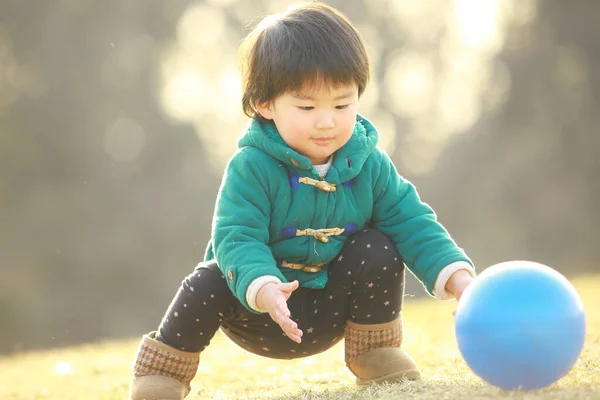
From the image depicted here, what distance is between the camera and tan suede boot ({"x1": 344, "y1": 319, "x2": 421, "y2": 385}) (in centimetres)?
382

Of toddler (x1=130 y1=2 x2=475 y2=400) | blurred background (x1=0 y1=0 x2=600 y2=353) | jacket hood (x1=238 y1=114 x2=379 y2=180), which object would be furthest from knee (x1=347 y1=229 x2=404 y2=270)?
blurred background (x1=0 y1=0 x2=600 y2=353)

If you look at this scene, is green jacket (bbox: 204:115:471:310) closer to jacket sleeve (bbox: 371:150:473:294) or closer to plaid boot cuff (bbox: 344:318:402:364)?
jacket sleeve (bbox: 371:150:473:294)

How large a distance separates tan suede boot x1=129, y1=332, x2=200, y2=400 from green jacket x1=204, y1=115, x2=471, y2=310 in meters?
0.47

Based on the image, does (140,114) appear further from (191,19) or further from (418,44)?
(418,44)

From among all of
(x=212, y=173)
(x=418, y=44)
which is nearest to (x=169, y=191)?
(x=212, y=173)

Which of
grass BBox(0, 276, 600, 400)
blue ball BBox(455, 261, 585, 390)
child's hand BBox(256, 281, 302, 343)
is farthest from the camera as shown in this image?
grass BBox(0, 276, 600, 400)

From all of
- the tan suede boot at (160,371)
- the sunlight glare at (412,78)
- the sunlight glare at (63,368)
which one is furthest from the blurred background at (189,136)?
the tan suede boot at (160,371)

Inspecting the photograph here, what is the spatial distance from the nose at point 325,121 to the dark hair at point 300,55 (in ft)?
0.42

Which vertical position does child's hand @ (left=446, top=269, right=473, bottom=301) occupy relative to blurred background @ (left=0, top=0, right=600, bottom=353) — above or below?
above

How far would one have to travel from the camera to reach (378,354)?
12.6 ft

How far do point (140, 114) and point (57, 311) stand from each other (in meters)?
5.70

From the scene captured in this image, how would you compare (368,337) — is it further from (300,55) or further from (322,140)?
(300,55)

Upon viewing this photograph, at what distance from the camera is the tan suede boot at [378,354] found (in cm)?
382

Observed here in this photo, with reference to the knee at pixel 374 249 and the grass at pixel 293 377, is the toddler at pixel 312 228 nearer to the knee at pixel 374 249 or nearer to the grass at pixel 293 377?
the knee at pixel 374 249
